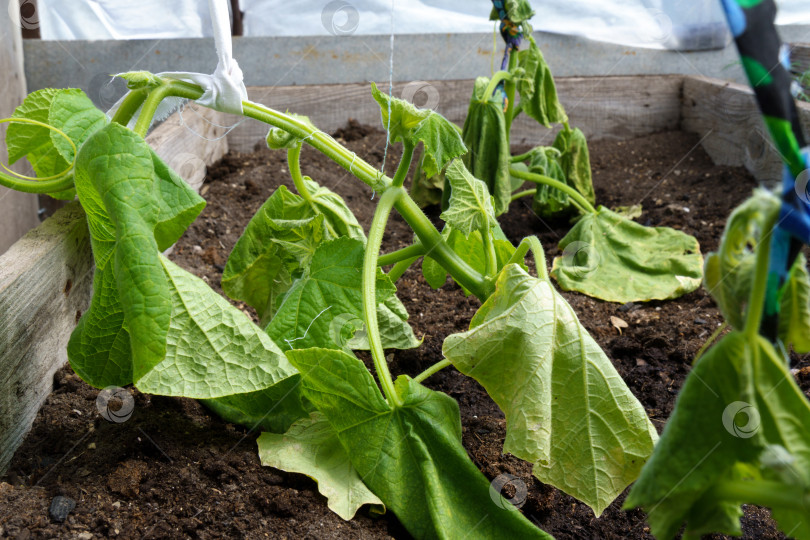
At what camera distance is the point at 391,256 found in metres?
1.31

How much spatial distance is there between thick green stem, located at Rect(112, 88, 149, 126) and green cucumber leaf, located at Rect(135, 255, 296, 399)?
302mm

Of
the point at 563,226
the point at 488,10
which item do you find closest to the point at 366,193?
the point at 563,226

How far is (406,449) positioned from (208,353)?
1.13ft

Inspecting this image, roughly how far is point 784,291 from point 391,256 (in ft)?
2.47

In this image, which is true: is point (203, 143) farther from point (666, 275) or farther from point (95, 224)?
point (666, 275)

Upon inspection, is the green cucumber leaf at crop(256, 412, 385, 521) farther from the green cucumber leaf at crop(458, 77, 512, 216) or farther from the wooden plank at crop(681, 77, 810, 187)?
the wooden plank at crop(681, 77, 810, 187)

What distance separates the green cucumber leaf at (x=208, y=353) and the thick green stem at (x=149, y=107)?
23cm

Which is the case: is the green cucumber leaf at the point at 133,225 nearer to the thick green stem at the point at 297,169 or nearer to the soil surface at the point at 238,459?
the soil surface at the point at 238,459

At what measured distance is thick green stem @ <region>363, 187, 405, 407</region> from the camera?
1069mm

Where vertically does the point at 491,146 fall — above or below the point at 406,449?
above

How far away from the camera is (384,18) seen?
3.46 m

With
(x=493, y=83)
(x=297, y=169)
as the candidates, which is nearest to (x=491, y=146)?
(x=493, y=83)

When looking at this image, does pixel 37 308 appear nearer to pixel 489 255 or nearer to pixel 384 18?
pixel 489 255

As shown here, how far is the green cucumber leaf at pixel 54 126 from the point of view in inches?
47.3
